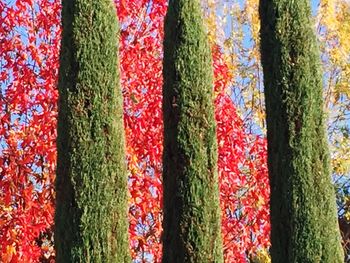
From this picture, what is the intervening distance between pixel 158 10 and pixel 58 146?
3142 mm

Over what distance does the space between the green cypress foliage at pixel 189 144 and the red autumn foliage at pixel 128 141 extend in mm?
787

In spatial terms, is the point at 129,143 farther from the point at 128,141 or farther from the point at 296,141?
the point at 296,141

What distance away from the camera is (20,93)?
9.03m

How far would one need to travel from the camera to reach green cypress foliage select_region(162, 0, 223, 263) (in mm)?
7898

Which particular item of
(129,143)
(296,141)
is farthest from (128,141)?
(296,141)

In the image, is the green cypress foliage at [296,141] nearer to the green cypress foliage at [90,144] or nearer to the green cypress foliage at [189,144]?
the green cypress foliage at [189,144]

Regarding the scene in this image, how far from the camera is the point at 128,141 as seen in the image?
8961mm

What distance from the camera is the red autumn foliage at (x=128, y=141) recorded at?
8688 millimetres

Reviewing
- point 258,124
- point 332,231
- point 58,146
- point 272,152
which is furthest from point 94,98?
point 258,124

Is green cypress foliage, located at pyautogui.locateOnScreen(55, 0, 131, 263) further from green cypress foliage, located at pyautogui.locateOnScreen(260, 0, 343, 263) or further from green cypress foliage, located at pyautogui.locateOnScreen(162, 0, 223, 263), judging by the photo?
green cypress foliage, located at pyautogui.locateOnScreen(260, 0, 343, 263)

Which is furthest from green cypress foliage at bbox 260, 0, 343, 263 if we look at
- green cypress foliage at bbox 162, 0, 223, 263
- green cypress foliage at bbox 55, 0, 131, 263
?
green cypress foliage at bbox 55, 0, 131, 263

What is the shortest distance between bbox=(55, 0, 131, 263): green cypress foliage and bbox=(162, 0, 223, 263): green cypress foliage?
2.44ft

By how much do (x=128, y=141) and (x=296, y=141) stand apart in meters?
2.12

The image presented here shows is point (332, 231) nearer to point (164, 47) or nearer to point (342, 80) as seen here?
point (164, 47)
